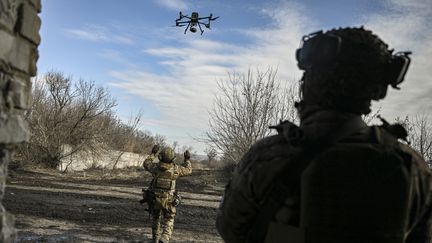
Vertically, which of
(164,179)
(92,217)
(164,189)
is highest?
(164,179)

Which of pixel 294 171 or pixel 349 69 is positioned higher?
pixel 349 69

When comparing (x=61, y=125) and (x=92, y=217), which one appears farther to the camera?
(x=61, y=125)

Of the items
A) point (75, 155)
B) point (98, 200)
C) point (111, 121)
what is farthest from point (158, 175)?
point (111, 121)

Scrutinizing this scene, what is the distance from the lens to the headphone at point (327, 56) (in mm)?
1800

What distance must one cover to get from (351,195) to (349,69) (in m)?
0.55

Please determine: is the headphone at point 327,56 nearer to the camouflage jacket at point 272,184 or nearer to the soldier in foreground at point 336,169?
the soldier in foreground at point 336,169

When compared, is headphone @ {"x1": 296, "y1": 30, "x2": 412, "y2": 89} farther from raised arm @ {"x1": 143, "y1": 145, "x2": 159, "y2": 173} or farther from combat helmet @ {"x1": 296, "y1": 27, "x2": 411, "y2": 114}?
raised arm @ {"x1": 143, "y1": 145, "x2": 159, "y2": 173}

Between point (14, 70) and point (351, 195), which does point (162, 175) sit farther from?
point (351, 195)

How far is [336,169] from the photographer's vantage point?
64.5 inches

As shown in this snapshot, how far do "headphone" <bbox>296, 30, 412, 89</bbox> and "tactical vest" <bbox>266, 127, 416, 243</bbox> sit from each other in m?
0.41

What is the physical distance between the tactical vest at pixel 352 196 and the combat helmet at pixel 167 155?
527cm

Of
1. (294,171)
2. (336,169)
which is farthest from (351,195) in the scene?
(294,171)

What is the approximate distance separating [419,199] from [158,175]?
5446 mm

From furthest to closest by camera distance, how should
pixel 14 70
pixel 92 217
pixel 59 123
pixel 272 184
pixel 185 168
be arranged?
pixel 59 123 < pixel 92 217 < pixel 185 168 < pixel 14 70 < pixel 272 184
